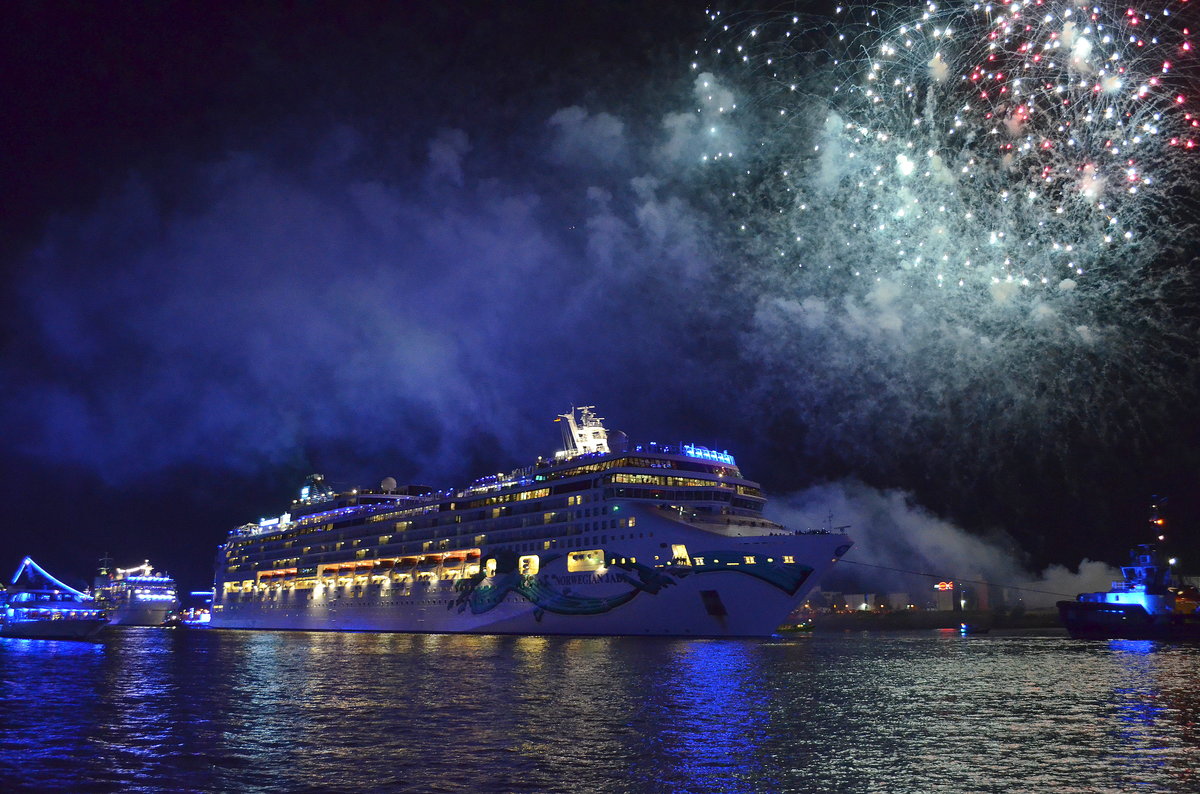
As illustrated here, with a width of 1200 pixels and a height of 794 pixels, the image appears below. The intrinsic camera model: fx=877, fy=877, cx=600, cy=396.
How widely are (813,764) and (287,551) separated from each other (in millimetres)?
114399

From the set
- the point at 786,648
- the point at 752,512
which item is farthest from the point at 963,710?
the point at 752,512

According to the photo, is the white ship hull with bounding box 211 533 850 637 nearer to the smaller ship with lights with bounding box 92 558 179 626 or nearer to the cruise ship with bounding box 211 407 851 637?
the cruise ship with bounding box 211 407 851 637

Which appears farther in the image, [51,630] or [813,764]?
[51,630]

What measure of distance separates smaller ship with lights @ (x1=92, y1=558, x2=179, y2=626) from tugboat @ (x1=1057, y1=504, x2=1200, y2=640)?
6761 inches

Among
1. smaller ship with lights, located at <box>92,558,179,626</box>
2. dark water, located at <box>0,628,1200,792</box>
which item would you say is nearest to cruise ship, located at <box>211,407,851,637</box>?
dark water, located at <box>0,628,1200,792</box>

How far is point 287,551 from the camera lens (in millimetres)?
123250

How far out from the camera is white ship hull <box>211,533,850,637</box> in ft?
224

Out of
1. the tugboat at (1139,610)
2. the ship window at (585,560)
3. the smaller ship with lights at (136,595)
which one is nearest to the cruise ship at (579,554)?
the ship window at (585,560)

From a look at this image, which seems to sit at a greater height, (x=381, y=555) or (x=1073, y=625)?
(x=381, y=555)

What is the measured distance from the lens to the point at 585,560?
77562 mm

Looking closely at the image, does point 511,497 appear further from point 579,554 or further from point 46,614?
point 46,614

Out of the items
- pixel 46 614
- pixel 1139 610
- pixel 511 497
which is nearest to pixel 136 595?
pixel 46 614

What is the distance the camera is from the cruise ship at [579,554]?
69000 mm

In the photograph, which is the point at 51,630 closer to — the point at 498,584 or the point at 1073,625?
the point at 498,584
